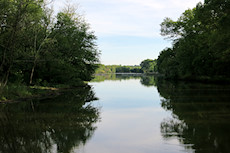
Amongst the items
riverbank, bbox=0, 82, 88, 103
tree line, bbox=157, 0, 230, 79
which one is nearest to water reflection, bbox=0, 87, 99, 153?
riverbank, bbox=0, 82, 88, 103

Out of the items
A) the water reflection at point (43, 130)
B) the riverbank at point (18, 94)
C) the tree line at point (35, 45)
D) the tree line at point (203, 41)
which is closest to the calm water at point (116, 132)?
the water reflection at point (43, 130)

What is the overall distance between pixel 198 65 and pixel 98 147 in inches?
1592

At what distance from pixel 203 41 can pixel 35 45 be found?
2757cm

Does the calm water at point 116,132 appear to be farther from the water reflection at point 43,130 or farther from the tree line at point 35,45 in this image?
the tree line at point 35,45

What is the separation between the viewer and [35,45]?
25.3 m

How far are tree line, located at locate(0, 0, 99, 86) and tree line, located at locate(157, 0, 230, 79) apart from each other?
17.8 meters

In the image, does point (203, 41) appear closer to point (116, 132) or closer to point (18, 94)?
point (18, 94)

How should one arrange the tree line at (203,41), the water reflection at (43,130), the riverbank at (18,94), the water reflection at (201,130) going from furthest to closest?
the tree line at (203,41) < the riverbank at (18,94) < the water reflection at (43,130) < the water reflection at (201,130)

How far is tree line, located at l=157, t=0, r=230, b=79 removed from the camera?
1135 inches

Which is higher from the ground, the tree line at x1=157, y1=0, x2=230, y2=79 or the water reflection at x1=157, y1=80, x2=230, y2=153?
the tree line at x1=157, y1=0, x2=230, y2=79

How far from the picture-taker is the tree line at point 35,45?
1965cm

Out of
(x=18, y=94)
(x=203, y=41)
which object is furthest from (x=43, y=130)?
(x=203, y=41)

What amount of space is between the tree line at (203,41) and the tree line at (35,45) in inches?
700

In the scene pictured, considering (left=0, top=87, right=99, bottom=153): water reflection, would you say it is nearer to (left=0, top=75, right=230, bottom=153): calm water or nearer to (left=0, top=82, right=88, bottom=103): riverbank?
(left=0, top=75, right=230, bottom=153): calm water
